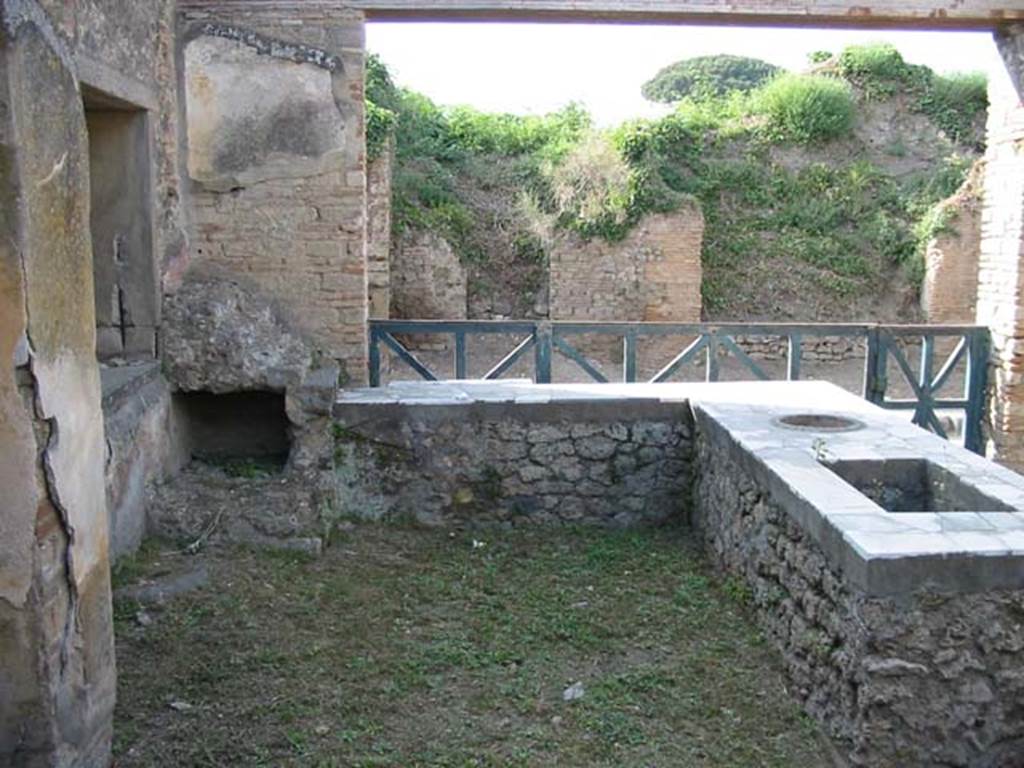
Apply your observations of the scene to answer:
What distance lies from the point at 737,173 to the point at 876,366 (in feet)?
25.3

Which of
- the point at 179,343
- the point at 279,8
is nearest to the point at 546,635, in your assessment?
the point at 179,343

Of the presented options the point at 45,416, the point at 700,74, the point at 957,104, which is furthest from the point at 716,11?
the point at 700,74

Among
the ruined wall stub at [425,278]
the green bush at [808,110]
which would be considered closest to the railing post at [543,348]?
the ruined wall stub at [425,278]

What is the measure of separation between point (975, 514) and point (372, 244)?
32.7 ft

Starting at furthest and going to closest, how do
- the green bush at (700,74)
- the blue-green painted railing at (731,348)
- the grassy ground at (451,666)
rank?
the green bush at (700,74), the blue-green painted railing at (731,348), the grassy ground at (451,666)

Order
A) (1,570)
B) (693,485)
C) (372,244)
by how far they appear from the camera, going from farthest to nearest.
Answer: (372,244) < (693,485) < (1,570)

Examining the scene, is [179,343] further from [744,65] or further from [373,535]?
[744,65]

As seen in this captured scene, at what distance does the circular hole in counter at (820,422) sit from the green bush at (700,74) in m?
26.4

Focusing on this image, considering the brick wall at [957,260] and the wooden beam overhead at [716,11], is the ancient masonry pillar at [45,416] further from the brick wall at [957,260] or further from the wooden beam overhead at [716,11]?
the brick wall at [957,260]

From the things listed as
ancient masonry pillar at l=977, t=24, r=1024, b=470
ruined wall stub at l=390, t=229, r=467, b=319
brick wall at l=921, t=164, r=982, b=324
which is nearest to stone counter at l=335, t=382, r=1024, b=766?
ancient masonry pillar at l=977, t=24, r=1024, b=470

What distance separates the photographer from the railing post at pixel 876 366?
780 cm

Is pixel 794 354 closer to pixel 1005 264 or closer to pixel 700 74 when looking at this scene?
pixel 1005 264

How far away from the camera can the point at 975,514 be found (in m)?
3.71

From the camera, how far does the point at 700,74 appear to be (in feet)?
99.9
